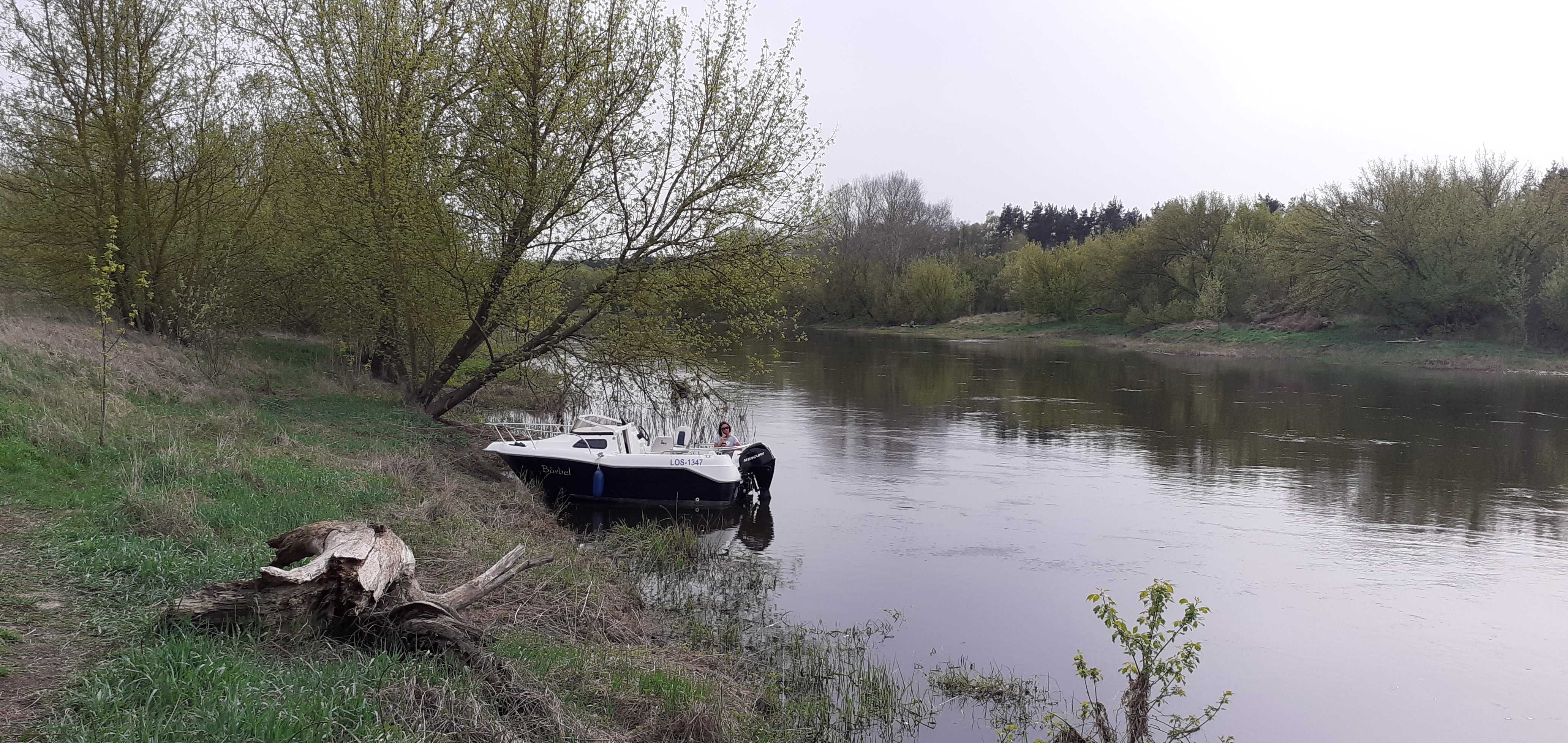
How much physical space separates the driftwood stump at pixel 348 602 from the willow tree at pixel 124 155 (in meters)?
14.4

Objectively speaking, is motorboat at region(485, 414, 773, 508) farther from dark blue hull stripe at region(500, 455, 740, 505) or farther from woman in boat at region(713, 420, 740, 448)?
woman in boat at region(713, 420, 740, 448)

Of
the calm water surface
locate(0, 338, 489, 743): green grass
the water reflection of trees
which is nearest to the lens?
locate(0, 338, 489, 743): green grass

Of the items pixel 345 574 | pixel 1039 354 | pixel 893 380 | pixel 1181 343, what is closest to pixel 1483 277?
pixel 1181 343

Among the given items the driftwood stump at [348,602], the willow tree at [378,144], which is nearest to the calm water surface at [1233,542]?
the driftwood stump at [348,602]

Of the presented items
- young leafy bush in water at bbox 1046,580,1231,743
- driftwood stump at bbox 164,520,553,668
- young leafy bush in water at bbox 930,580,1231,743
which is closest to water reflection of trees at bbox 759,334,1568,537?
young leafy bush in water at bbox 930,580,1231,743

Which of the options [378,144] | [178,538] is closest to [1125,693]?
[178,538]

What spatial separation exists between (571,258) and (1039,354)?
43.9 meters

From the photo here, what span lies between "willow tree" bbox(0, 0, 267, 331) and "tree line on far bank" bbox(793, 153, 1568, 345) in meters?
13.6

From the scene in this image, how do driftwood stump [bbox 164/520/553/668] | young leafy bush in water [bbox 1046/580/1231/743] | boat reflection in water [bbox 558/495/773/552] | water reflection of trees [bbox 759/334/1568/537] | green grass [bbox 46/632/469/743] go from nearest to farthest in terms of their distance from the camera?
green grass [bbox 46/632/469/743] < driftwood stump [bbox 164/520/553/668] < young leafy bush in water [bbox 1046/580/1231/743] < boat reflection in water [bbox 558/495/773/552] < water reflection of trees [bbox 759/334/1568/537]

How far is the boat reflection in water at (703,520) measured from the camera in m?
14.2

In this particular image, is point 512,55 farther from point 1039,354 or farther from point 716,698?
point 1039,354

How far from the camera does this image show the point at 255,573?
6.47 m

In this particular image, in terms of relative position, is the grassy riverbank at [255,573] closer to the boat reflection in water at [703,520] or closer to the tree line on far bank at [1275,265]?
the boat reflection in water at [703,520]

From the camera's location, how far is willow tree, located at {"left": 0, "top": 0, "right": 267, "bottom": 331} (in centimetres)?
1830
